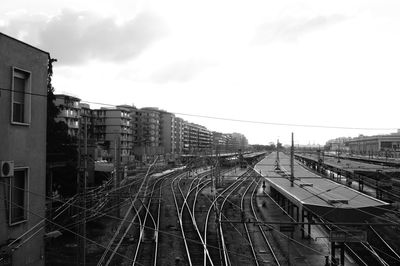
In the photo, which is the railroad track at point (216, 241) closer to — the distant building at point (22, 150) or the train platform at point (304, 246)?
the train platform at point (304, 246)

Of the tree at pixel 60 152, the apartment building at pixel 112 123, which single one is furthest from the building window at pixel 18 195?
the apartment building at pixel 112 123

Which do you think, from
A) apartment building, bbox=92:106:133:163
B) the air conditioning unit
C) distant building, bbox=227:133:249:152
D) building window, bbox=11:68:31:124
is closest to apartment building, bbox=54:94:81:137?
apartment building, bbox=92:106:133:163

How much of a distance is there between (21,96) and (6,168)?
143cm

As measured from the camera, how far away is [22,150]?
6.11 meters

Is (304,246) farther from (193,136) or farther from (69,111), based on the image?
(193,136)

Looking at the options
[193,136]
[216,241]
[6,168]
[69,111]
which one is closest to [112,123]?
[69,111]

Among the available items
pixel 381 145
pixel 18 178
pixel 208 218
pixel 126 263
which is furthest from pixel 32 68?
pixel 381 145

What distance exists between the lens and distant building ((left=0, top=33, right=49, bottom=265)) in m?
5.70

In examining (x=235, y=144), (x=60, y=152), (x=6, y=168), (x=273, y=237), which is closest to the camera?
(x=6, y=168)

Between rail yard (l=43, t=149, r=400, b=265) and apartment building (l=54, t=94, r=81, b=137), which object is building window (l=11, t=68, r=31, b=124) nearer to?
rail yard (l=43, t=149, r=400, b=265)

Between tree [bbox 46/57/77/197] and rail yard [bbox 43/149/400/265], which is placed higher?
tree [bbox 46/57/77/197]

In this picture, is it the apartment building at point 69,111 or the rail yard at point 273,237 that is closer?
the rail yard at point 273,237

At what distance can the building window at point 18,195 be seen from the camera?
5.91m

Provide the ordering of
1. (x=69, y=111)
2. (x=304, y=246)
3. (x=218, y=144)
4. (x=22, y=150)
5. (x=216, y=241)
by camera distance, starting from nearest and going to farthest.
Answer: (x=22, y=150) → (x=304, y=246) → (x=216, y=241) → (x=218, y=144) → (x=69, y=111)
